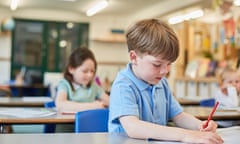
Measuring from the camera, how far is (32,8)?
28.3 ft

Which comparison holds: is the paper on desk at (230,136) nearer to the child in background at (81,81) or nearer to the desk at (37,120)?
the desk at (37,120)

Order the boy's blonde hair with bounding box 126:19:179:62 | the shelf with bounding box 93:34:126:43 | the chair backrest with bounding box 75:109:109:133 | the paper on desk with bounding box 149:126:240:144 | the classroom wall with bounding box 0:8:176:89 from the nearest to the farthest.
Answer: the paper on desk with bounding box 149:126:240:144 → the boy's blonde hair with bounding box 126:19:179:62 → the chair backrest with bounding box 75:109:109:133 → the classroom wall with bounding box 0:8:176:89 → the shelf with bounding box 93:34:126:43

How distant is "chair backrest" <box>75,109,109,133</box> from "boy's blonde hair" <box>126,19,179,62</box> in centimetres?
48

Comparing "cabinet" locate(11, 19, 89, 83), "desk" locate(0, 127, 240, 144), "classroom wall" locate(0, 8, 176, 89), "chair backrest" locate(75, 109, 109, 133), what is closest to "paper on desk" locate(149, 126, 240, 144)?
"desk" locate(0, 127, 240, 144)

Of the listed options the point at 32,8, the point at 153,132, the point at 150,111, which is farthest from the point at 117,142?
the point at 32,8

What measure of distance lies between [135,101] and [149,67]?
132mm

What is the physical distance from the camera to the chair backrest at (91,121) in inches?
63.4

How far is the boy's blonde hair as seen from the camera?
126 cm

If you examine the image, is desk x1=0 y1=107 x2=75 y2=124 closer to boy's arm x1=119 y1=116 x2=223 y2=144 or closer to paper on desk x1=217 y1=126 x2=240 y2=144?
boy's arm x1=119 y1=116 x2=223 y2=144

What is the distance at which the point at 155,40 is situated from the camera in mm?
1258

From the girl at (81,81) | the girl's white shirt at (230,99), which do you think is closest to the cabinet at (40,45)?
the girl at (81,81)

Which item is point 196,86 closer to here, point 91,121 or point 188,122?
point 91,121

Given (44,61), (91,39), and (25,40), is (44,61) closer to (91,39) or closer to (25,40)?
(25,40)

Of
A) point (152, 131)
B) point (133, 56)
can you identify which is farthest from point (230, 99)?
point (152, 131)
